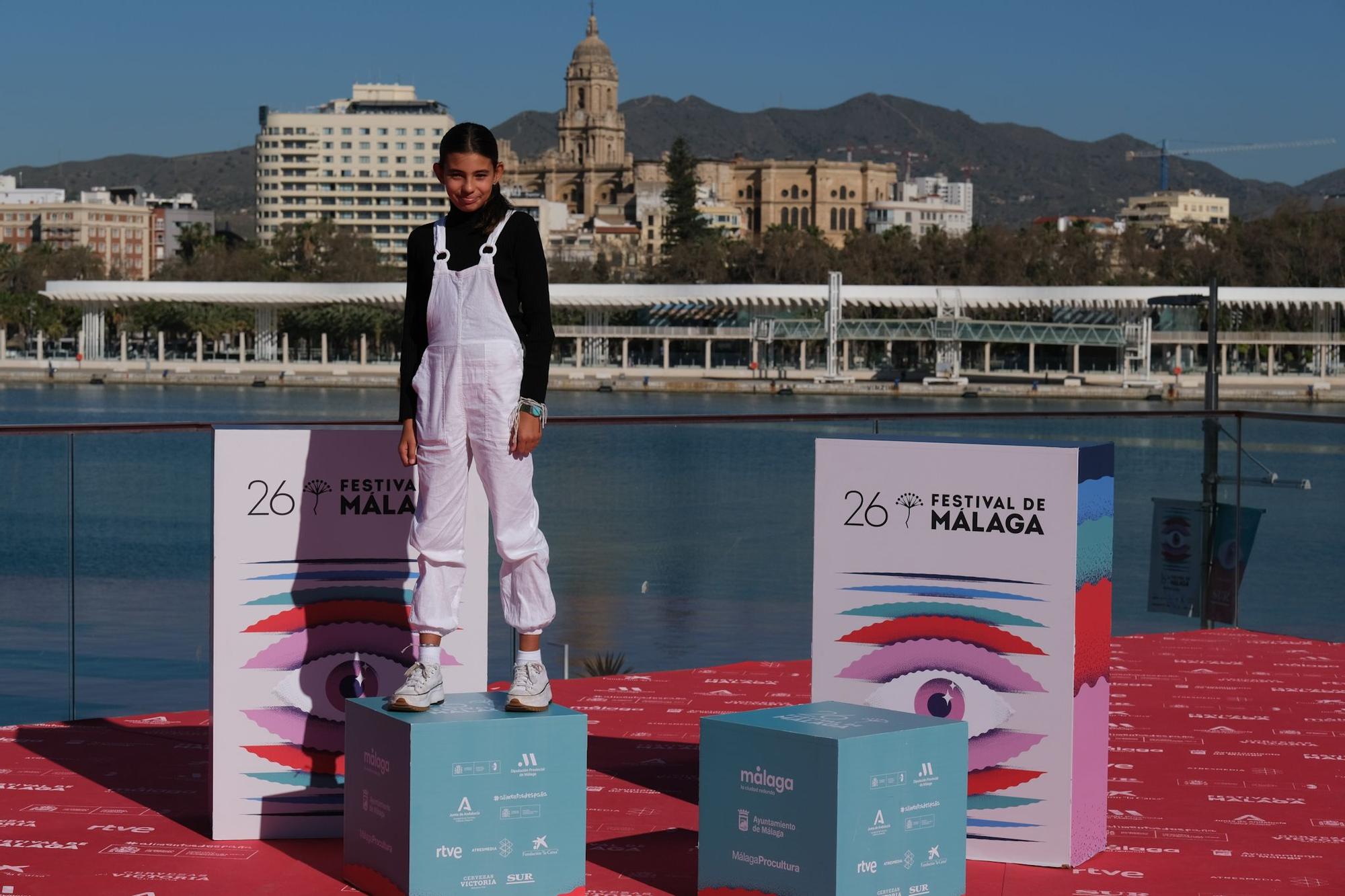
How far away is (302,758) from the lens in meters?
3.84

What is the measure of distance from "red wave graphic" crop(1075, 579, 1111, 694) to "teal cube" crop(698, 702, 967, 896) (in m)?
0.44

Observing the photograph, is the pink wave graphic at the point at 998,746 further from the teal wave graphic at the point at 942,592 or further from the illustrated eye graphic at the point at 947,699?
the teal wave graphic at the point at 942,592

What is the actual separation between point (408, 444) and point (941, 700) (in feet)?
4.13

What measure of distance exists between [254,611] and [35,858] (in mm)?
663

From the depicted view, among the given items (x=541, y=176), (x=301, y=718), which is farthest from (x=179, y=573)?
(x=541, y=176)

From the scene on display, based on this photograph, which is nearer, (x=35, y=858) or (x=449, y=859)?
(x=449, y=859)

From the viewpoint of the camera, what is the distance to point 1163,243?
104 metres

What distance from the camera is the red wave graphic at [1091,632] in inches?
145

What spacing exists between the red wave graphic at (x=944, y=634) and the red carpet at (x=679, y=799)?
0.46 m

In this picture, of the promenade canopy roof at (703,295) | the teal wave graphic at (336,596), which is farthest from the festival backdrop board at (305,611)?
the promenade canopy roof at (703,295)

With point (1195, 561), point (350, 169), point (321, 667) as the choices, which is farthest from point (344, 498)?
point (350, 169)

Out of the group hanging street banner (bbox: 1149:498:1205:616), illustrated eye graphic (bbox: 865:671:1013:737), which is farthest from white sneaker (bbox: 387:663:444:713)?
hanging street banner (bbox: 1149:498:1205:616)

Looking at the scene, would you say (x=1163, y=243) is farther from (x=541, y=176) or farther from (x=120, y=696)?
(x=120, y=696)

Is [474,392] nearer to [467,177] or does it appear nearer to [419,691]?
[467,177]
